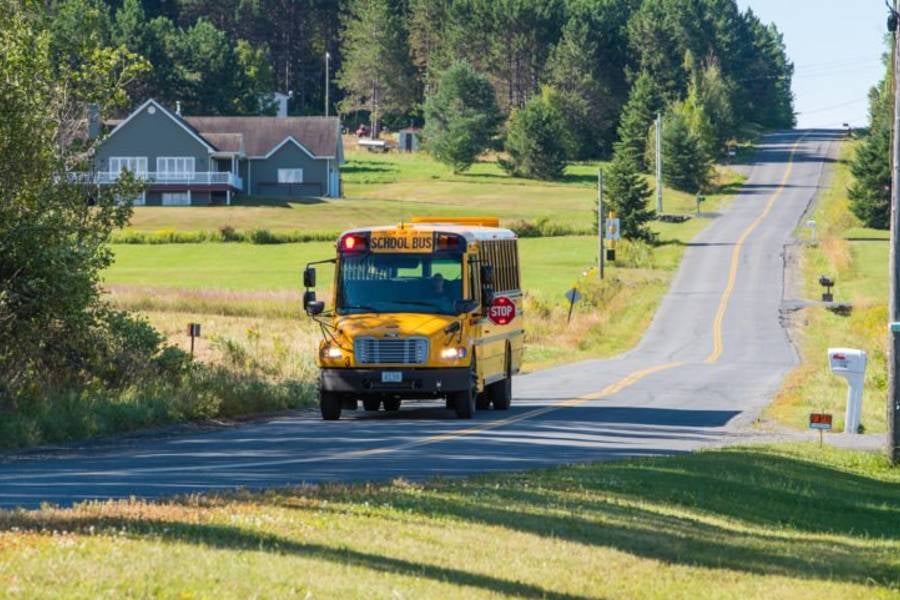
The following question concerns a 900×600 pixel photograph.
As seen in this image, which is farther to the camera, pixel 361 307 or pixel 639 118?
pixel 639 118

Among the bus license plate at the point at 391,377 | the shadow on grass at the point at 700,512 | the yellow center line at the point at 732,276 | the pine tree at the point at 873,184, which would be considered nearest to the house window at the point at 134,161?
the yellow center line at the point at 732,276

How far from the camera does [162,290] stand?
67.9 metres

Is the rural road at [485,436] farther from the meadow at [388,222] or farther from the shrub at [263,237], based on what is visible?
the shrub at [263,237]

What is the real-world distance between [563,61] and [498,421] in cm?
14749

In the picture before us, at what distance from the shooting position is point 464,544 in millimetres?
12828

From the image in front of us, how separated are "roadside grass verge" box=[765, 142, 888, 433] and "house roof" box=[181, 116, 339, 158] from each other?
35698 mm

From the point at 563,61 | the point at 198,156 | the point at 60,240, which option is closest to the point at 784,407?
the point at 60,240

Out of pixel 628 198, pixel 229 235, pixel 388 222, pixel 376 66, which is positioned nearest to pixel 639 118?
pixel 376 66

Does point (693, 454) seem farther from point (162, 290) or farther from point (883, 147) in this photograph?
point (883, 147)

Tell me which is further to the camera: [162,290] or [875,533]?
[162,290]

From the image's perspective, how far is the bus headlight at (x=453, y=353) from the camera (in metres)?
27.7

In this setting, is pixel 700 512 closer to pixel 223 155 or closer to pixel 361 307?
pixel 361 307

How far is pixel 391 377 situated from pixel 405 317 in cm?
101

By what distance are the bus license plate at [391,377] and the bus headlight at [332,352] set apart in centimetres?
77
